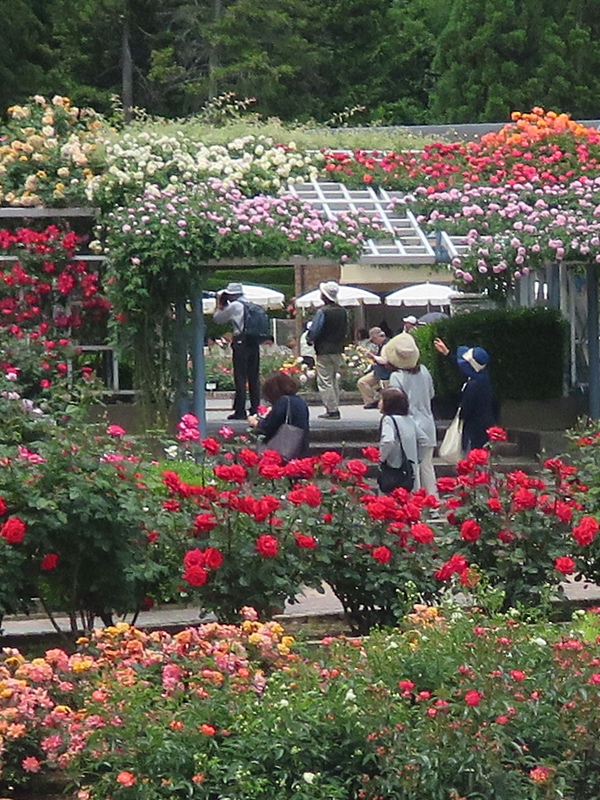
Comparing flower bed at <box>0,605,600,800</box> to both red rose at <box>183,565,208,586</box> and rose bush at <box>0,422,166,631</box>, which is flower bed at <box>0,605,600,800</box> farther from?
rose bush at <box>0,422,166,631</box>

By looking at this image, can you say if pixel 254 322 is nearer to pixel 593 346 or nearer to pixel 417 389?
pixel 593 346

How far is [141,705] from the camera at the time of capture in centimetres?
482

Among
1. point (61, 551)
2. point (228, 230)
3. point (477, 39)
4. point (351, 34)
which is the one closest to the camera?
point (61, 551)

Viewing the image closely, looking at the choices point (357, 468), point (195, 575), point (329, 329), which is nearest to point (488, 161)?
point (329, 329)

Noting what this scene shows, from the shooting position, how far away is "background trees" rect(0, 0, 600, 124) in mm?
32844

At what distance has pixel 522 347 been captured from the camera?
1553cm

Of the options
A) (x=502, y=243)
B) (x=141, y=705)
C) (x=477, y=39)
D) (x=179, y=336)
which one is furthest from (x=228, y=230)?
(x=477, y=39)

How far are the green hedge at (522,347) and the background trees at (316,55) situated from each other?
690 inches

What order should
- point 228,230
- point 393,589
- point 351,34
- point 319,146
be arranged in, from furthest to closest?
point 351,34 < point 319,146 < point 228,230 < point 393,589

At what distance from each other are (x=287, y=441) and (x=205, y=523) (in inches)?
103

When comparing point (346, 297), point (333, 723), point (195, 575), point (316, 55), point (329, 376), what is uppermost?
point (316, 55)

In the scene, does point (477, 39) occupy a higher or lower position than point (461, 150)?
higher

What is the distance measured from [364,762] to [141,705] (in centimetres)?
76

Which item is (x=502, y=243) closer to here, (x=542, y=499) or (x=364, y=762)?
(x=542, y=499)
